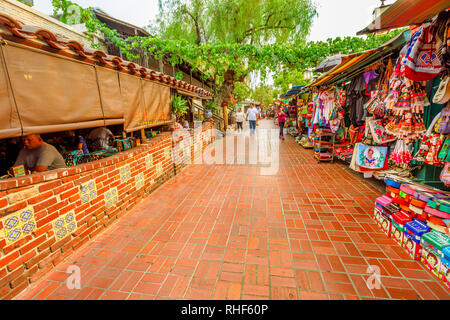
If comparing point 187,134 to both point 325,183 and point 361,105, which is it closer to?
point 325,183

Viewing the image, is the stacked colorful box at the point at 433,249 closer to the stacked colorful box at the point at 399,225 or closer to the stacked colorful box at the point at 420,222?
the stacked colorful box at the point at 420,222

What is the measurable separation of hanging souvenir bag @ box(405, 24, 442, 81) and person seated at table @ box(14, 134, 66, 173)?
4.68 meters

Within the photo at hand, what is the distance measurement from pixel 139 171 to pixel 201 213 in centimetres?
161

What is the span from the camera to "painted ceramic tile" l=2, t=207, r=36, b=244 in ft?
6.31

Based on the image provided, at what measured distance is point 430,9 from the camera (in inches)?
76.5

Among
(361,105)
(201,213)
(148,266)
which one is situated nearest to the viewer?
(148,266)

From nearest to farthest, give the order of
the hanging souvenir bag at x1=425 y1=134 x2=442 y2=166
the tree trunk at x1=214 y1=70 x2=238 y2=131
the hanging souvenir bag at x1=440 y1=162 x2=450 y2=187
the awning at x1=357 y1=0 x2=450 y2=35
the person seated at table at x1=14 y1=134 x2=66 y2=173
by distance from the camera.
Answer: the awning at x1=357 y1=0 x2=450 y2=35
the hanging souvenir bag at x1=440 y1=162 x2=450 y2=187
the hanging souvenir bag at x1=425 y1=134 x2=442 y2=166
the person seated at table at x1=14 y1=134 x2=66 y2=173
the tree trunk at x1=214 y1=70 x2=238 y2=131

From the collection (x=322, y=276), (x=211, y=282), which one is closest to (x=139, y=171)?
(x=211, y=282)

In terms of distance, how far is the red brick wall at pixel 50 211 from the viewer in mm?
1938

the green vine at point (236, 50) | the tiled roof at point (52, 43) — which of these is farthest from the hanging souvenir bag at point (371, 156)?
the green vine at point (236, 50)

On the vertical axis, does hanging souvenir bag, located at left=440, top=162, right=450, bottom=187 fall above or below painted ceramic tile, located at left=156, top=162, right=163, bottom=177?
above

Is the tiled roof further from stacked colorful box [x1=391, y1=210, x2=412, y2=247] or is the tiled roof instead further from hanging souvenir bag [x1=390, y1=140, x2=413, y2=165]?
hanging souvenir bag [x1=390, y1=140, x2=413, y2=165]

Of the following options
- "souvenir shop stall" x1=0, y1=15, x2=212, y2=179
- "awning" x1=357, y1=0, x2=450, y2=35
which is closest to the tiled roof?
"souvenir shop stall" x1=0, y1=15, x2=212, y2=179
